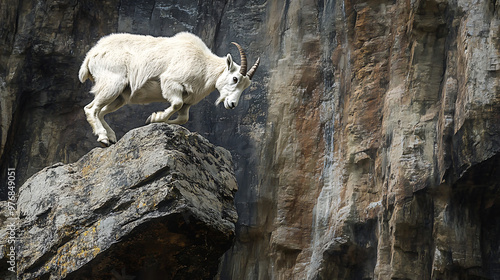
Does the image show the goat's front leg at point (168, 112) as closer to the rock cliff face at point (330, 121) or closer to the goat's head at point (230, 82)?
the goat's head at point (230, 82)

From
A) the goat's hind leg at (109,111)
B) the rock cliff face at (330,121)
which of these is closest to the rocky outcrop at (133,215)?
the goat's hind leg at (109,111)

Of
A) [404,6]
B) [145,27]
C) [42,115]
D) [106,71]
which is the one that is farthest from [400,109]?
[42,115]

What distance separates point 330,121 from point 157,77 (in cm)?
283

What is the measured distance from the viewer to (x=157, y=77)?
837 centimetres

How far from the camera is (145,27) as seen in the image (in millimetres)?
11664

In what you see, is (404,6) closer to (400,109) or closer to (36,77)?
(400,109)

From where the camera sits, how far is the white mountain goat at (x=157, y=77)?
823cm

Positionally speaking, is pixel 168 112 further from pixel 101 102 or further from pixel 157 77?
pixel 101 102

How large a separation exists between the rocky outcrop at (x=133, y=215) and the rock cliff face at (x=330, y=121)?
188 cm

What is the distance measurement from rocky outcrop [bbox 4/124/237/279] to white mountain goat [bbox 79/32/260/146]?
0.78 metres

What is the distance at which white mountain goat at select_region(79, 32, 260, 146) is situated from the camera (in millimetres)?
8227

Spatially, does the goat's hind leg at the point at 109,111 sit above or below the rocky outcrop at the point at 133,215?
above

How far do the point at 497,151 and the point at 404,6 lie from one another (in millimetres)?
2936

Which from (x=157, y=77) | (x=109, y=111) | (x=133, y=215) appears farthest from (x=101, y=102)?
(x=133, y=215)
